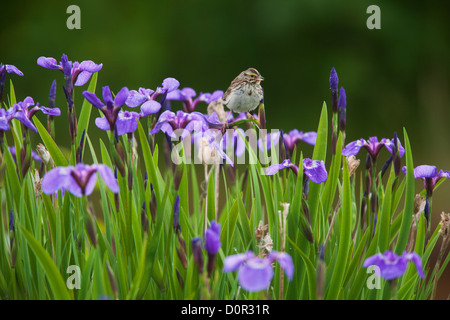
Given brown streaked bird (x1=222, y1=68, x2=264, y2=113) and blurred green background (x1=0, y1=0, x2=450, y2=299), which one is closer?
brown streaked bird (x1=222, y1=68, x2=264, y2=113)

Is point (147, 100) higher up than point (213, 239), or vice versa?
point (147, 100)

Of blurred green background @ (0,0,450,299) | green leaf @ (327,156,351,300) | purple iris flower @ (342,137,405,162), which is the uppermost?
blurred green background @ (0,0,450,299)

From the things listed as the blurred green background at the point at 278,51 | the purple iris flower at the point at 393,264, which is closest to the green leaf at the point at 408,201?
the purple iris flower at the point at 393,264

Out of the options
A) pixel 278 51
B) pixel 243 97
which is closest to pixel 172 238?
pixel 243 97

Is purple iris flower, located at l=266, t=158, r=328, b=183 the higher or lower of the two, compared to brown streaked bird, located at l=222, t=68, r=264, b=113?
lower

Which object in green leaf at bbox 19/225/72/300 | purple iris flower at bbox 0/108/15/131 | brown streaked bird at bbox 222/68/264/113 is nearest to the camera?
green leaf at bbox 19/225/72/300

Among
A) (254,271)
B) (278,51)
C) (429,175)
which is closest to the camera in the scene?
(254,271)

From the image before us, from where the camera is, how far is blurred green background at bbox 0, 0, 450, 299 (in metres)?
4.43

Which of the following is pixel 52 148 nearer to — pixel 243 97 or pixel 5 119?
pixel 5 119

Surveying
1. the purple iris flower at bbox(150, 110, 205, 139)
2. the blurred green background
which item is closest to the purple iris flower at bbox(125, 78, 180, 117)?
the purple iris flower at bbox(150, 110, 205, 139)

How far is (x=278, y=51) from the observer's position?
15.2 feet

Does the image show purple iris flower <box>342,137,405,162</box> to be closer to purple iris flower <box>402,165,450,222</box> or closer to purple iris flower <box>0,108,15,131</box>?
purple iris flower <box>402,165,450,222</box>

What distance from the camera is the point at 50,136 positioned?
114 centimetres

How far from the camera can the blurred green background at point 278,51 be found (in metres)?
4.43
